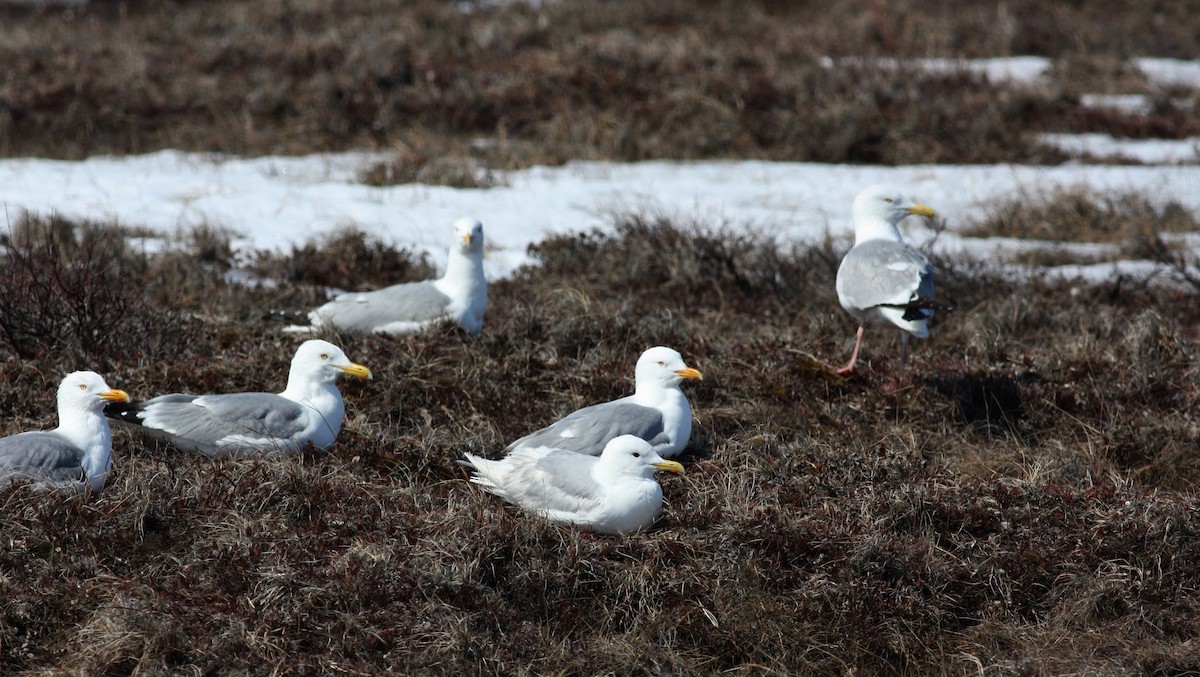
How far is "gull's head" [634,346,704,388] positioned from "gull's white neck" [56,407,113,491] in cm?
260

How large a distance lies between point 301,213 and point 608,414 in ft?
17.2

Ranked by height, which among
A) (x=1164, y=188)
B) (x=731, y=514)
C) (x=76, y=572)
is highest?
(x=76, y=572)

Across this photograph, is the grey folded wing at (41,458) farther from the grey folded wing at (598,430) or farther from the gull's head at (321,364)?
the grey folded wing at (598,430)

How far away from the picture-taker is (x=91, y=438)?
201 inches


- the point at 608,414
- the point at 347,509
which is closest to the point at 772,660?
the point at 608,414

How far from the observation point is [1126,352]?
7250 mm

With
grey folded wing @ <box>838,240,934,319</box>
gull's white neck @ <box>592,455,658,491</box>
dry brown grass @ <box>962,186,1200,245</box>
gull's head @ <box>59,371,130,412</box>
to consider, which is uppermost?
gull's head @ <box>59,371,130,412</box>

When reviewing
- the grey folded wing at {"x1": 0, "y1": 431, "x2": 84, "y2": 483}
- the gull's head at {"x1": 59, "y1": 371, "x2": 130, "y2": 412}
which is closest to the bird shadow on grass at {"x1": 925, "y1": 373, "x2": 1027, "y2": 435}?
the gull's head at {"x1": 59, "y1": 371, "x2": 130, "y2": 412}

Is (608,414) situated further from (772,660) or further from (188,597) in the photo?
(188,597)

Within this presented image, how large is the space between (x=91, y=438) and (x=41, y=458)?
245 millimetres

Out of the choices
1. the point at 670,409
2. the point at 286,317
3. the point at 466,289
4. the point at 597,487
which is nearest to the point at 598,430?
the point at 670,409

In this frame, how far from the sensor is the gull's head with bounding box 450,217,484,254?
7.38 metres

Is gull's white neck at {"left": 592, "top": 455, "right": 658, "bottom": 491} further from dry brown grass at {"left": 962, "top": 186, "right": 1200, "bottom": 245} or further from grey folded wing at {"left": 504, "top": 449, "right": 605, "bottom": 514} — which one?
dry brown grass at {"left": 962, "top": 186, "right": 1200, "bottom": 245}

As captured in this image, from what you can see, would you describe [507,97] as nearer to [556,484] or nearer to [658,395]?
[658,395]
